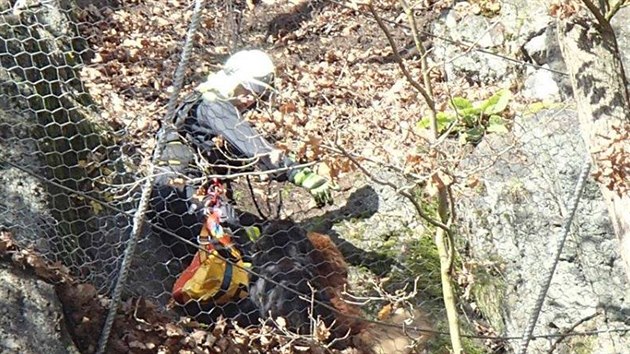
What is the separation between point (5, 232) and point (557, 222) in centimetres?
313

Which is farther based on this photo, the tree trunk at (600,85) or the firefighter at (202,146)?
the firefighter at (202,146)

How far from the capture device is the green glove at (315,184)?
6.32 meters

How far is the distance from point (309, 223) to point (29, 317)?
2896 millimetres

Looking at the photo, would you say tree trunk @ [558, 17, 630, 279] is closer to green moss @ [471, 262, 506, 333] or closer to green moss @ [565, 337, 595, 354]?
green moss @ [565, 337, 595, 354]

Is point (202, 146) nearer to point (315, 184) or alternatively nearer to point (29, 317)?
point (315, 184)

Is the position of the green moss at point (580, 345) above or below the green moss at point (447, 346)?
above

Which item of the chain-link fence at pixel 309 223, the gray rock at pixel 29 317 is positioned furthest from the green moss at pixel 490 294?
the gray rock at pixel 29 317

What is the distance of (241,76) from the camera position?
4094mm

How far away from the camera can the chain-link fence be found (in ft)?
15.5

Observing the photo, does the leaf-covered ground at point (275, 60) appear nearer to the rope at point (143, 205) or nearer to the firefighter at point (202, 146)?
the firefighter at point (202, 146)

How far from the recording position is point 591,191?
5621mm

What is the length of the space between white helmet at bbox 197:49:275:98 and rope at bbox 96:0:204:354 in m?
0.12

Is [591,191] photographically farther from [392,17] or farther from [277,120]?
[392,17]

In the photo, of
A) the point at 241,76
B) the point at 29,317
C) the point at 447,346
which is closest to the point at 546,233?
the point at 447,346
